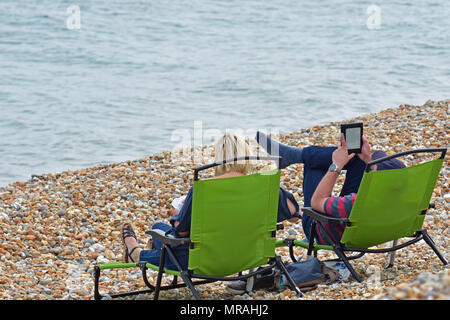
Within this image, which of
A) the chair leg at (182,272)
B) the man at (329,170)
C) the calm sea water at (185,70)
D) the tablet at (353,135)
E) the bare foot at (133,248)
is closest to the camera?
the chair leg at (182,272)

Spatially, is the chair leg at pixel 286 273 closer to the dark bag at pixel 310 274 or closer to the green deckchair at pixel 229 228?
the green deckchair at pixel 229 228

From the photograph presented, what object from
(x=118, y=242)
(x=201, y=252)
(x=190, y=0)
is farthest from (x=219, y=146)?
(x=190, y=0)

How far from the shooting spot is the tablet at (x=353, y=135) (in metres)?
4.11

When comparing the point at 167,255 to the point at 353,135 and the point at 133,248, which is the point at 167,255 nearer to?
the point at 133,248

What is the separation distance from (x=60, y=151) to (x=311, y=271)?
27.9 ft

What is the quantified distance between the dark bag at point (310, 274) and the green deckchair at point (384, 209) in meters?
0.15

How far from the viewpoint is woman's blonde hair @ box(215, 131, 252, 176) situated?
3.83m

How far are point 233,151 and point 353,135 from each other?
853 mm

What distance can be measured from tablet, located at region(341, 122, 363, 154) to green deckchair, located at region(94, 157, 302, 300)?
0.59 m

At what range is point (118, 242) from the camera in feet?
19.7

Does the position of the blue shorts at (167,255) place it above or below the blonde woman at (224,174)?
below

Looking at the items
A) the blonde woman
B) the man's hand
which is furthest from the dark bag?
the man's hand

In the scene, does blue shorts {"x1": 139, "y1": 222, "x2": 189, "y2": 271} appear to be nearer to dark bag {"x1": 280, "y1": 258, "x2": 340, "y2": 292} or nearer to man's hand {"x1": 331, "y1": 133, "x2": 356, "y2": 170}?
dark bag {"x1": 280, "y1": 258, "x2": 340, "y2": 292}

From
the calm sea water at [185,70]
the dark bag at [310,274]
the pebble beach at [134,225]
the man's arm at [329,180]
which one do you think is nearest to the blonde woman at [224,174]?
the man's arm at [329,180]
